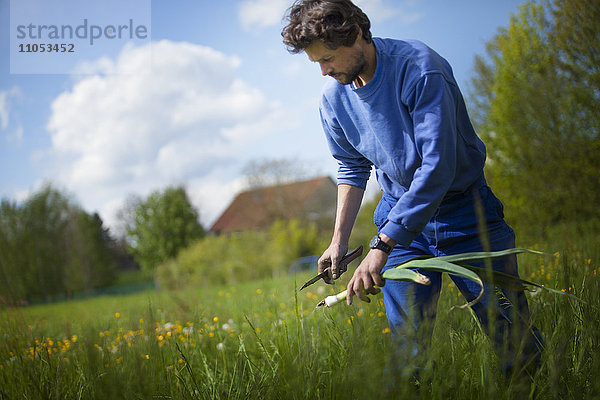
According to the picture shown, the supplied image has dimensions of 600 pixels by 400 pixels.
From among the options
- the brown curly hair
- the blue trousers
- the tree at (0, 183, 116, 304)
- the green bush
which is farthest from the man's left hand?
the tree at (0, 183, 116, 304)

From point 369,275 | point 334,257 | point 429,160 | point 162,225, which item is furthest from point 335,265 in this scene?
point 162,225

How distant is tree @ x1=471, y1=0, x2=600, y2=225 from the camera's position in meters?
9.15

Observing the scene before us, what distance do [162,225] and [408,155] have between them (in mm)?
32752

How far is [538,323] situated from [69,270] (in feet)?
72.8

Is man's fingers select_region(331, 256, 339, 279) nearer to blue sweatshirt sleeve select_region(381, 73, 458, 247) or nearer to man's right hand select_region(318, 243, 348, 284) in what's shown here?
man's right hand select_region(318, 243, 348, 284)

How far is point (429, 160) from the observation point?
160 cm

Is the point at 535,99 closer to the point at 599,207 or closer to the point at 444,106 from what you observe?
the point at 599,207

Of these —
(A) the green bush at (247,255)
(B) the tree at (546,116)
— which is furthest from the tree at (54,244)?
(B) the tree at (546,116)

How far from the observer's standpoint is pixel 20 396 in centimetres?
198

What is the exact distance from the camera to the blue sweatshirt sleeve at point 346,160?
2.14m

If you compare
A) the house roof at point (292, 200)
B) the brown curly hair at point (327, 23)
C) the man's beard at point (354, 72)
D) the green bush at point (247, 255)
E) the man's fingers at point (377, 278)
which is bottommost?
the green bush at point (247, 255)

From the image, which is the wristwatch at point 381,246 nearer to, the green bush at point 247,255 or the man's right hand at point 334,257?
the man's right hand at point 334,257

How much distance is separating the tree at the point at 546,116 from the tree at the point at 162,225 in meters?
25.1

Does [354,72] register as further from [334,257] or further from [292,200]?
[292,200]
